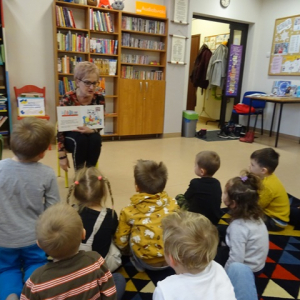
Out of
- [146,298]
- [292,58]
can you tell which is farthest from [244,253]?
[292,58]

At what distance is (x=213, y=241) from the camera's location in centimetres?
90

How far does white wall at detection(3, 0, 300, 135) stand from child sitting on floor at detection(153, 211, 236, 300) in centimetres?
415

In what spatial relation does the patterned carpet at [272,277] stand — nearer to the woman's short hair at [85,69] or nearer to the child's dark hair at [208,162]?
the child's dark hair at [208,162]

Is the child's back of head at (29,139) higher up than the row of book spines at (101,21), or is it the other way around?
the row of book spines at (101,21)

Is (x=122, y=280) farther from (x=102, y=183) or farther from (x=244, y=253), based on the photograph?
(x=244, y=253)

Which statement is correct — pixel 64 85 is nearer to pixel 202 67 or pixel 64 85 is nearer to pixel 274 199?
pixel 202 67

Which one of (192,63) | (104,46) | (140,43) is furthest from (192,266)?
(192,63)

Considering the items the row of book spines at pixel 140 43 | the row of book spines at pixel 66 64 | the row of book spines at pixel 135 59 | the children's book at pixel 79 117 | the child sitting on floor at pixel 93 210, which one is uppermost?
the row of book spines at pixel 140 43

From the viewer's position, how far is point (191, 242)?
2.86 ft

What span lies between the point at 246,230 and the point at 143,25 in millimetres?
4255

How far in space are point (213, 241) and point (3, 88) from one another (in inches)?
158

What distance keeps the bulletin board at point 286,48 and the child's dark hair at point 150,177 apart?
4891 mm

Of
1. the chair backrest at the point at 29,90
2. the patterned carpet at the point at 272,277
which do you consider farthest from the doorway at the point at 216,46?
the patterned carpet at the point at 272,277

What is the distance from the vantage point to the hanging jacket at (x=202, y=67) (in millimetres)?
6492
